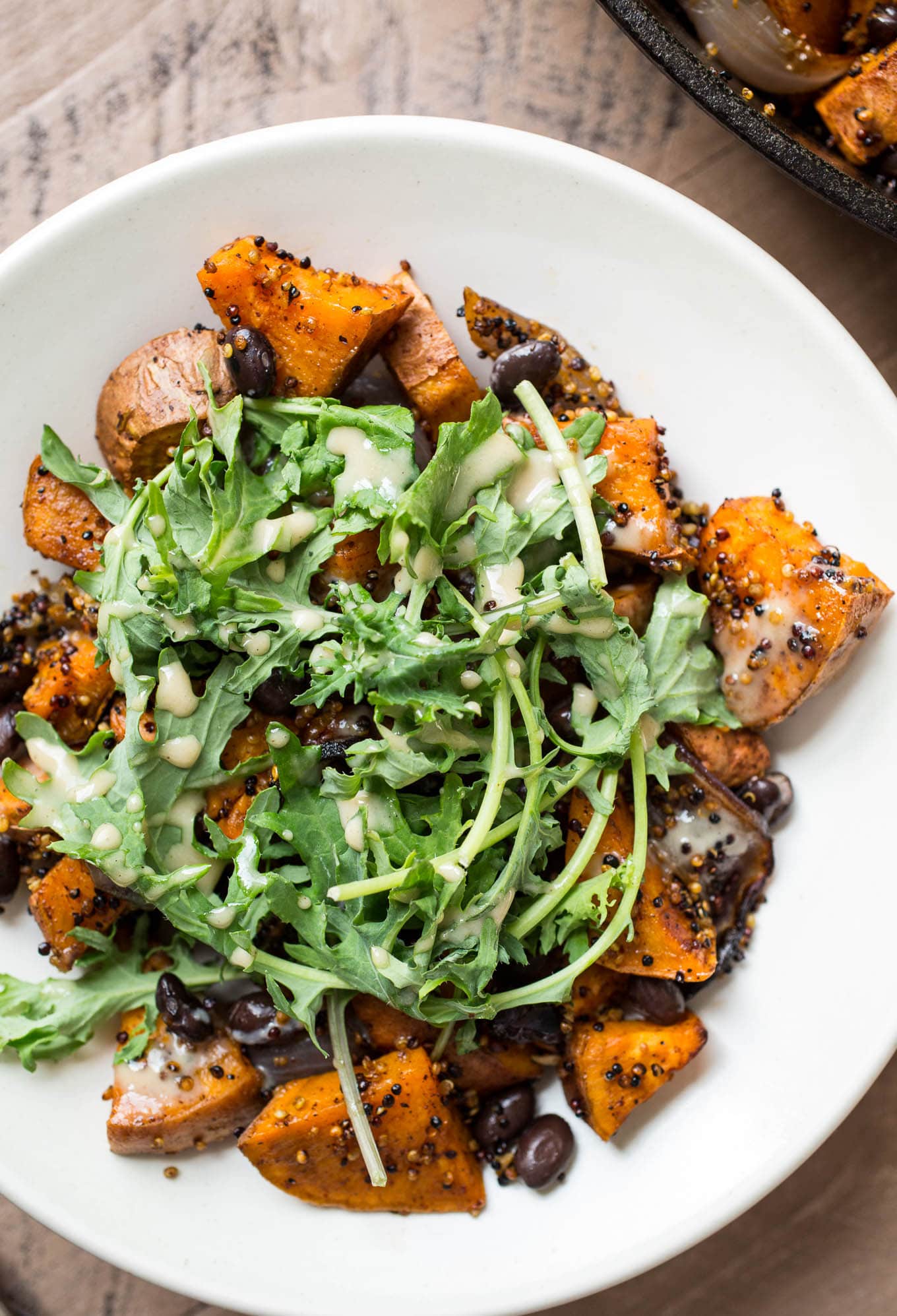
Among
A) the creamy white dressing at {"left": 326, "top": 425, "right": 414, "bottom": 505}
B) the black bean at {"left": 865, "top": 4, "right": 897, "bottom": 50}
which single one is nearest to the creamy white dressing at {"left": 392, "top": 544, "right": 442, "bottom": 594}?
the creamy white dressing at {"left": 326, "top": 425, "right": 414, "bottom": 505}

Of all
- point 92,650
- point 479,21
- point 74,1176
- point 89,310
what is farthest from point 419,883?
point 479,21

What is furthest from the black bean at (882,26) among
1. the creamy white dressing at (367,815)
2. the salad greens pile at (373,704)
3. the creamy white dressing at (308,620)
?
the creamy white dressing at (367,815)

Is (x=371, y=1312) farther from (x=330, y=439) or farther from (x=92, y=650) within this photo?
(x=330, y=439)

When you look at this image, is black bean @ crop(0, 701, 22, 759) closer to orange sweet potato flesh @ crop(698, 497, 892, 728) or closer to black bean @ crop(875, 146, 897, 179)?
orange sweet potato flesh @ crop(698, 497, 892, 728)

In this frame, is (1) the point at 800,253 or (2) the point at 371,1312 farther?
(1) the point at 800,253

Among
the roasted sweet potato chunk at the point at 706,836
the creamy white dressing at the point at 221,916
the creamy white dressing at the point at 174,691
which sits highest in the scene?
the roasted sweet potato chunk at the point at 706,836

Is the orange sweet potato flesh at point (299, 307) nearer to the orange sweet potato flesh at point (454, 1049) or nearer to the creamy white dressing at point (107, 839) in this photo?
the creamy white dressing at point (107, 839)
